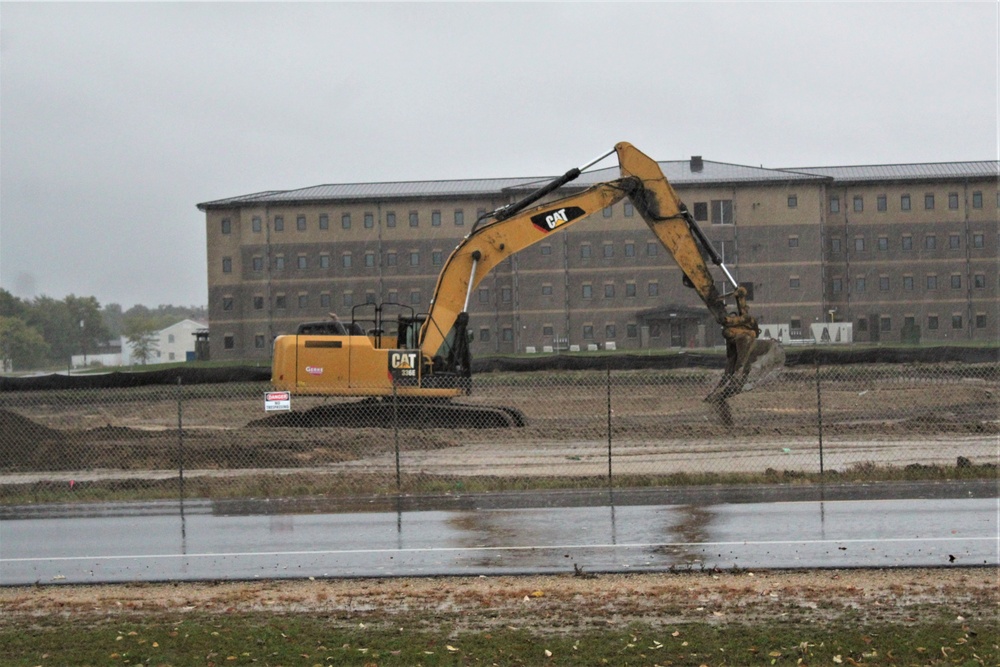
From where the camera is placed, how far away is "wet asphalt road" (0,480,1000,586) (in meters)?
11.2

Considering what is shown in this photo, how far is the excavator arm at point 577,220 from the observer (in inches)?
944

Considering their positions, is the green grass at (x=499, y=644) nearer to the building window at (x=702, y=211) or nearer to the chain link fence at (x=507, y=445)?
the chain link fence at (x=507, y=445)

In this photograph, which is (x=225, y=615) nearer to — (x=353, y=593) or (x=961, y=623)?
(x=353, y=593)

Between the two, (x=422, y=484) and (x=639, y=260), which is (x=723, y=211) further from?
(x=422, y=484)

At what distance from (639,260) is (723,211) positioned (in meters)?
6.20

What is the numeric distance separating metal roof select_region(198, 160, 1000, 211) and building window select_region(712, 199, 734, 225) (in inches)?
50.3

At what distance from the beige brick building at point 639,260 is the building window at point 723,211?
64mm

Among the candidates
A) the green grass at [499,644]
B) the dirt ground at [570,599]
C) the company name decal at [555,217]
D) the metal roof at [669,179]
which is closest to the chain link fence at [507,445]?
the company name decal at [555,217]

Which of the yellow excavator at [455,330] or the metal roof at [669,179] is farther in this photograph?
the metal roof at [669,179]

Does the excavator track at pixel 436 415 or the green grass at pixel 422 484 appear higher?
the excavator track at pixel 436 415

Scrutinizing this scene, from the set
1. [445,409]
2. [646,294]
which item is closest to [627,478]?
[445,409]

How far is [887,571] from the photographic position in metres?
10.4

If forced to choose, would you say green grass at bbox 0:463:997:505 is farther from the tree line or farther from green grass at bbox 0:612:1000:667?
the tree line

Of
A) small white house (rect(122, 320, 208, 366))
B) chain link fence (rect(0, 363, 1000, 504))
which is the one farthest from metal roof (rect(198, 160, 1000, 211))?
small white house (rect(122, 320, 208, 366))
